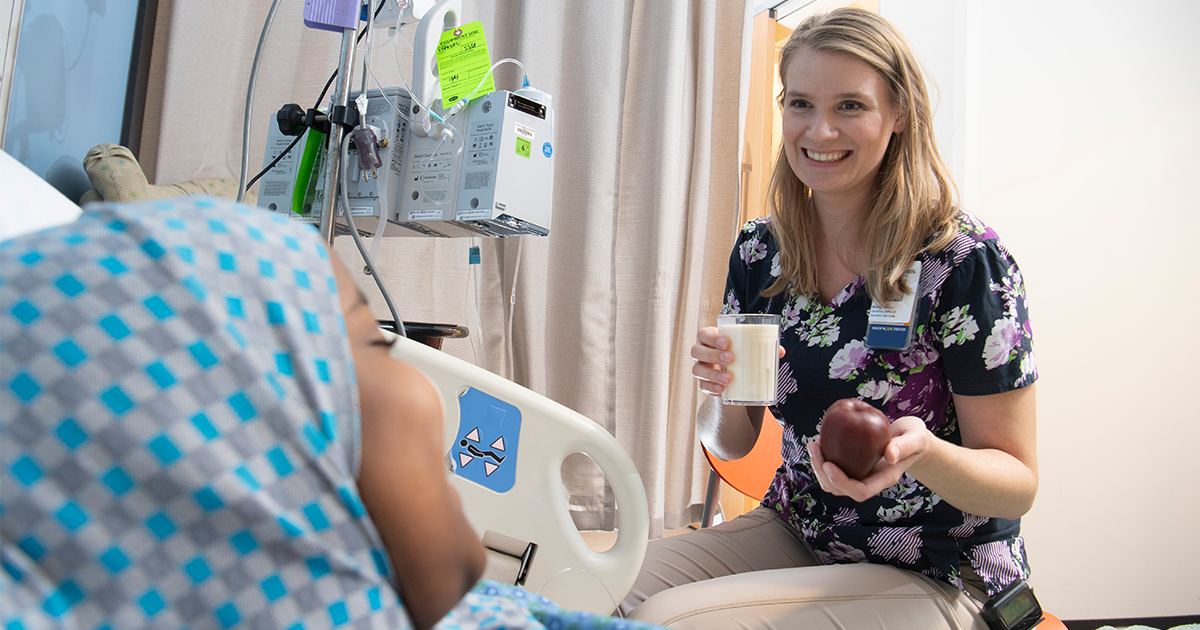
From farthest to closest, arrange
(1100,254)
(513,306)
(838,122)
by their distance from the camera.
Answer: (513,306)
(1100,254)
(838,122)

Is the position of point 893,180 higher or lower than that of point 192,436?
higher

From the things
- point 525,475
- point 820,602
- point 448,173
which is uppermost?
point 448,173

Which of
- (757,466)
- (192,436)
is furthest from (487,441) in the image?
(757,466)

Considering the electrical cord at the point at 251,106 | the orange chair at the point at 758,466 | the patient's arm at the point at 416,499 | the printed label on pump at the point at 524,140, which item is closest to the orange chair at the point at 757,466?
the orange chair at the point at 758,466

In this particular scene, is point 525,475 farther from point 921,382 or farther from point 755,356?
point 921,382

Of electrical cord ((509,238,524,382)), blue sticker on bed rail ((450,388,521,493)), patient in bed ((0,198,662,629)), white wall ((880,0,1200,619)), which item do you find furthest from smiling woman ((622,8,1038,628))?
white wall ((880,0,1200,619))

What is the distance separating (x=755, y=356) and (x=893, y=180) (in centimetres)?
44

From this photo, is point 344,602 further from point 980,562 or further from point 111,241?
point 980,562

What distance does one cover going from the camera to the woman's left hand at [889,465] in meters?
0.90

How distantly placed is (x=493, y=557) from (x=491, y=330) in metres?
1.64

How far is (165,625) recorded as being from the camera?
37cm

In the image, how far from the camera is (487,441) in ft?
3.27

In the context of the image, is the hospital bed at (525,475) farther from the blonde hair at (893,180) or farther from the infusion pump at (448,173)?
the blonde hair at (893,180)

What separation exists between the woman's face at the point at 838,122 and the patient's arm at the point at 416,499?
3.46 feet
